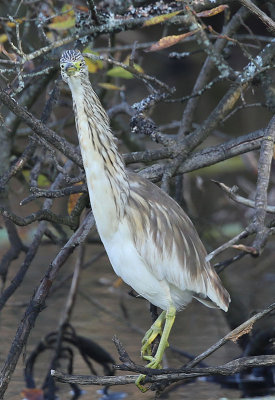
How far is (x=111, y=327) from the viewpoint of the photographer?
4.77 metres

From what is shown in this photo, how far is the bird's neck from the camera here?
2.86 m

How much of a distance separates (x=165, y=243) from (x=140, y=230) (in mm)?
131

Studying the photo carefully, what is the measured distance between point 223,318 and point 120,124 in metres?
1.28

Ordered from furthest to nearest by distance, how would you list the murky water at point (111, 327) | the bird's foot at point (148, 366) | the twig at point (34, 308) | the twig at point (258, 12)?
the murky water at point (111, 327) → the twig at point (34, 308) → the bird's foot at point (148, 366) → the twig at point (258, 12)

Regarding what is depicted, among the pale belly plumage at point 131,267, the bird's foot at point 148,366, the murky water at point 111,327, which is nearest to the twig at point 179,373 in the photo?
the bird's foot at point 148,366

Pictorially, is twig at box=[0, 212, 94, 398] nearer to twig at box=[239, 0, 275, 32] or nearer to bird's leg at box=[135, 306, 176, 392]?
bird's leg at box=[135, 306, 176, 392]

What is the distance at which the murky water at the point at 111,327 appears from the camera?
13.5ft

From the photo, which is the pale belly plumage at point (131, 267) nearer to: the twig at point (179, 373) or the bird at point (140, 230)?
the bird at point (140, 230)

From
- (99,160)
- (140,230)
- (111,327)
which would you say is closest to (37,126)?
(99,160)

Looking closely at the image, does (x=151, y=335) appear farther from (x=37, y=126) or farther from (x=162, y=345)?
(x=37, y=126)

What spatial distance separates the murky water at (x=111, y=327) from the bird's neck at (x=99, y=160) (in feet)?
4.30

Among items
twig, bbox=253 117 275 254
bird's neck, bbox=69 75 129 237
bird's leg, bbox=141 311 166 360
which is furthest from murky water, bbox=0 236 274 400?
twig, bbox=253 117 275 254

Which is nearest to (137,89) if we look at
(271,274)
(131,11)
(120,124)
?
(271,274)

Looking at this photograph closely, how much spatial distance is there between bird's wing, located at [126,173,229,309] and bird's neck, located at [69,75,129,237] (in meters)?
0.09
